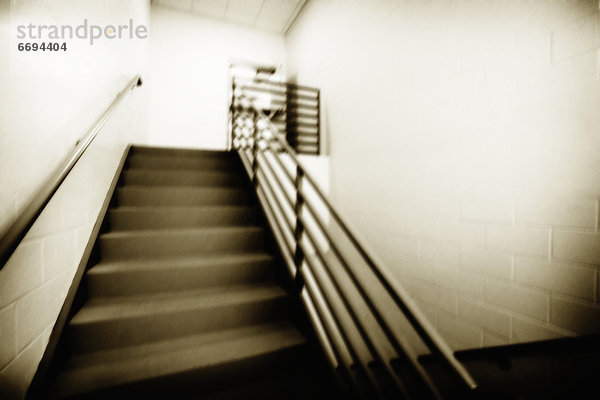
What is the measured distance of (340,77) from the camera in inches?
128

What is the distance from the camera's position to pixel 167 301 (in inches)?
60.4

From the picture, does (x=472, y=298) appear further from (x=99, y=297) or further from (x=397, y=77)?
(x=99, y=297)

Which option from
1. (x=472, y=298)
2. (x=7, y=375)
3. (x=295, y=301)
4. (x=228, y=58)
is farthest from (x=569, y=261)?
(x=228, y=58)

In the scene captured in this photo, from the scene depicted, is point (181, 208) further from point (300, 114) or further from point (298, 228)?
point (300, 114)

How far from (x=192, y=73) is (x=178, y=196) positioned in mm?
3285

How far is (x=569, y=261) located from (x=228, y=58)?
17.2 feet

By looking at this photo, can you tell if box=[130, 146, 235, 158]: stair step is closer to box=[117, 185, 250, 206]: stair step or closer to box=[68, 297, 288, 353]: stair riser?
box=[117, 185, 250, 206]: stair step

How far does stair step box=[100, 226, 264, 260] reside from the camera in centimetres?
175

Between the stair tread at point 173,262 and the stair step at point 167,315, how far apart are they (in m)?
0.16

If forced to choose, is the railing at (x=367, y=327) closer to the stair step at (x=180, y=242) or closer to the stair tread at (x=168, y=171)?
the stair step at (x=180, y=242)

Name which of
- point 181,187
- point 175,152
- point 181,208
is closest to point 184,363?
point 181,208

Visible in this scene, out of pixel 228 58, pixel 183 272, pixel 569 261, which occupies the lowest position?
pixel 183 272

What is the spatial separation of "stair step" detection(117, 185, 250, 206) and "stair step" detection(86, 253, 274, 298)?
2.03ft

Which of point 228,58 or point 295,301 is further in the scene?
point 228,58
